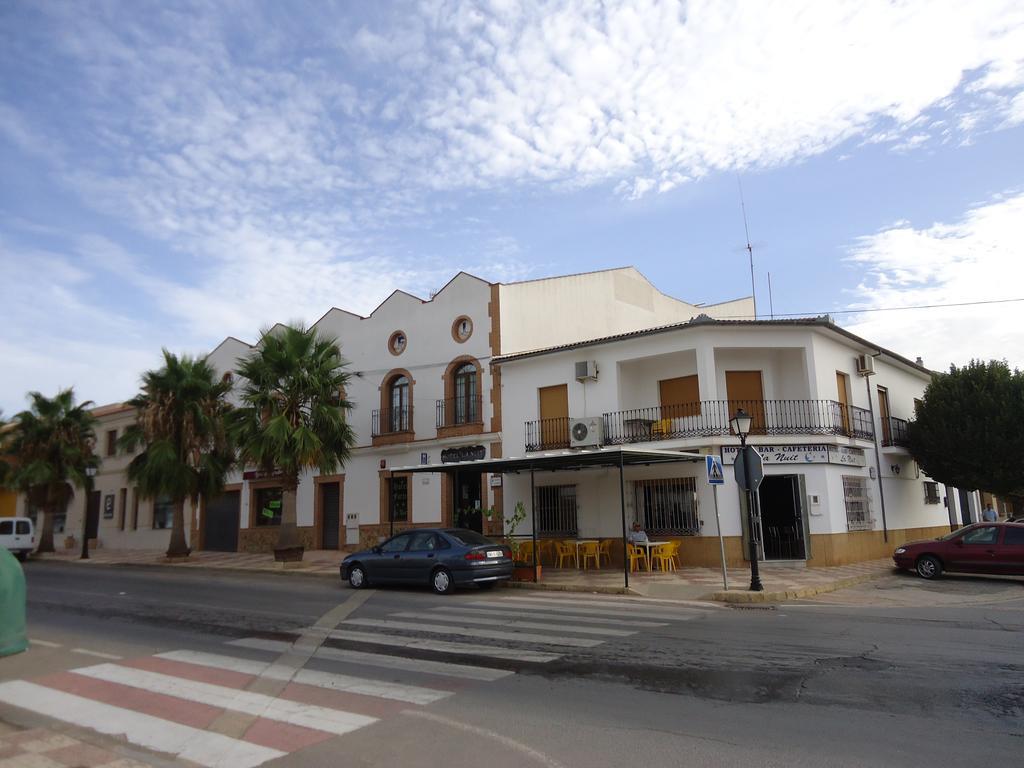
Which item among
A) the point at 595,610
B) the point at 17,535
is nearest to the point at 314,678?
the point at 595,610

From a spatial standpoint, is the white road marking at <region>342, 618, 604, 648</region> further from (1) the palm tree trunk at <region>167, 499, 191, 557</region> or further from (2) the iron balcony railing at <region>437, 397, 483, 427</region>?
(1) the palm tree trunk at <region>167, 499, 191, 557</region>

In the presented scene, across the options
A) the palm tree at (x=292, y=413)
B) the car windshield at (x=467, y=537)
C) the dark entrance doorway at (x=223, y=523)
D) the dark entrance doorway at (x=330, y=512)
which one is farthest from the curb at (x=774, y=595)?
the dark entrance doorway at (x=223, y=523)

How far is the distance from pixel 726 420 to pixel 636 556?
4498 mm

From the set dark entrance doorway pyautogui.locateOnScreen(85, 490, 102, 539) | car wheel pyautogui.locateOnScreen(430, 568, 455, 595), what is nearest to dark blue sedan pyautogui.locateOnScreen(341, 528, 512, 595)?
car wheel pyautogui.locateOnScreen(430, 568, 455, 595)

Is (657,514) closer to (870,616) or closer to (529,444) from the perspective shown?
(529,444)

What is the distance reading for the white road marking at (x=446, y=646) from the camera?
8.17m

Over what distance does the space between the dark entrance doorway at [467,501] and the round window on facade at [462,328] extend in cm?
468

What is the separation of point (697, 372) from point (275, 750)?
16978mm

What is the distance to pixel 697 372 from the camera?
66.9ft

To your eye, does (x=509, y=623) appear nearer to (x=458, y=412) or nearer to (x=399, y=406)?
(x=458, y=412)

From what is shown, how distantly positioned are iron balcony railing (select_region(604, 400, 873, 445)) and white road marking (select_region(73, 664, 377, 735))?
1467 centimetres

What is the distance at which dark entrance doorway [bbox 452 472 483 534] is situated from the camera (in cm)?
2388

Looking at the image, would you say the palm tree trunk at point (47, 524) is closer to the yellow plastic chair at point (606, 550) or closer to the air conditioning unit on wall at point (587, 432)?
the air conditioning unit on wall at point (587, 432)

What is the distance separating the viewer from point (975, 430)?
21.3 meters
